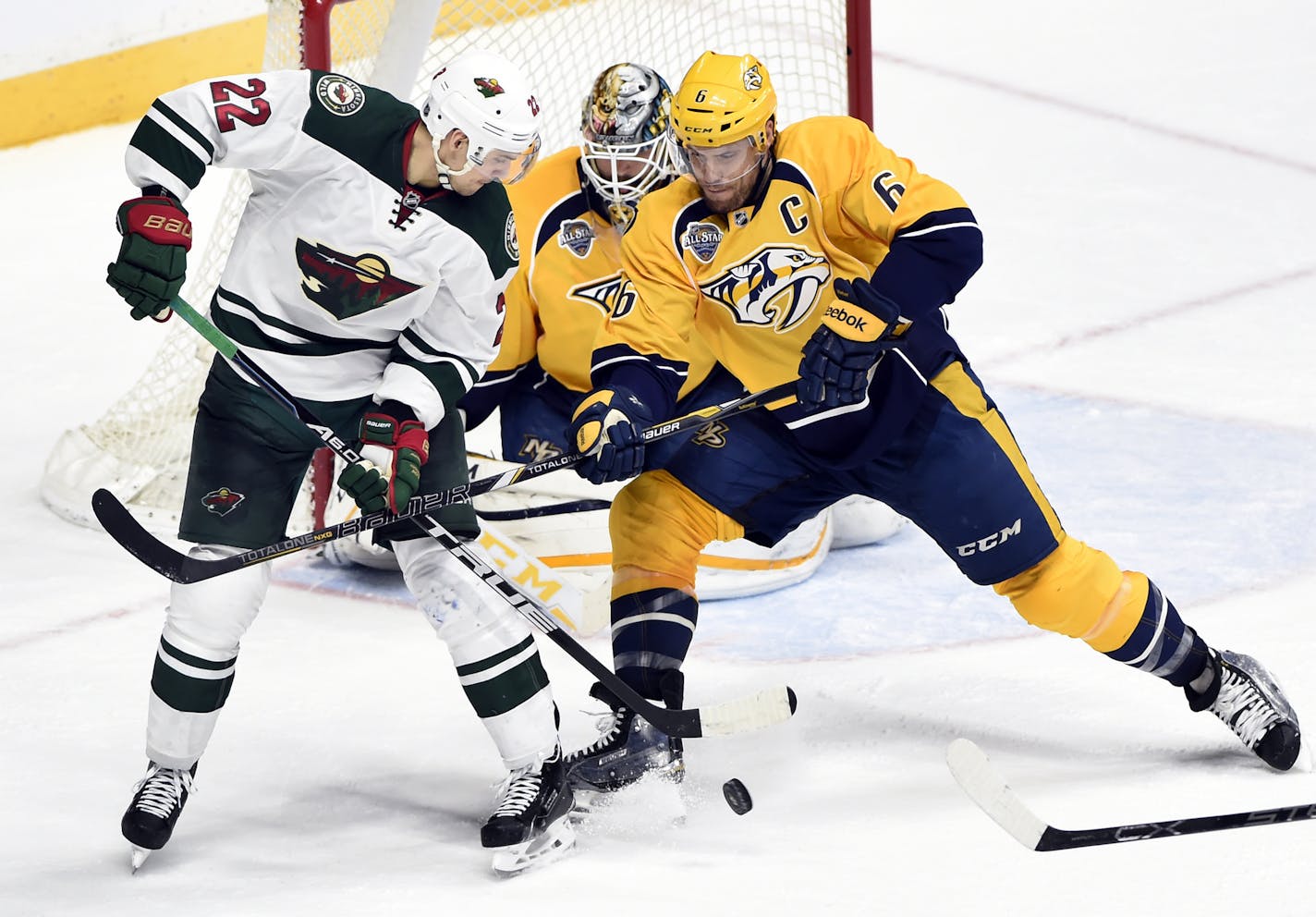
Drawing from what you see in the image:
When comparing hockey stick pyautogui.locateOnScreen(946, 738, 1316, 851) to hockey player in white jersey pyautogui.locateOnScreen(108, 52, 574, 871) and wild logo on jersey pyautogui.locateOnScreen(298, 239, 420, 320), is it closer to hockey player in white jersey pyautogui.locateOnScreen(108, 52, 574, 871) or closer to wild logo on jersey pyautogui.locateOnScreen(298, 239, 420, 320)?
hockey player in white jersey pyautogui.locateOnScreen(108, 52, 574, 871)

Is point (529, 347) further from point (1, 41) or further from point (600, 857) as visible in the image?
point (1, 41)

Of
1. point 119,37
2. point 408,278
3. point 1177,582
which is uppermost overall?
point 408,278

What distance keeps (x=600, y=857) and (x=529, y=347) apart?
4.20 ft

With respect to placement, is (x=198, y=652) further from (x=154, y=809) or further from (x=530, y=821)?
(x=530, y=821)

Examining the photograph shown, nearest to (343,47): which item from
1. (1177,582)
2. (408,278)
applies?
(408,278)

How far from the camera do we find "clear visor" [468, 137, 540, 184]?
2469 millimetres

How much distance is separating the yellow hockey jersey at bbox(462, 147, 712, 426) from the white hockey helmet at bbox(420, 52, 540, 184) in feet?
3.36

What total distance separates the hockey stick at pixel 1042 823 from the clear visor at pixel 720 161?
891 millimetres

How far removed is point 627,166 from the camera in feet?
11.2

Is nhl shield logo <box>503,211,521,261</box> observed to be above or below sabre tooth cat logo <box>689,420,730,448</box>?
above

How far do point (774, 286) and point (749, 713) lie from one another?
2.10ft

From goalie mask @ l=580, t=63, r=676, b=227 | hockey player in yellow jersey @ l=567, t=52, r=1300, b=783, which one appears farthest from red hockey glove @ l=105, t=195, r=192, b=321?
goalie mask @ l=580, t=63, r=676, b=227

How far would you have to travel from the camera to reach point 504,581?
263cm

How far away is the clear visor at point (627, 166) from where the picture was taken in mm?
3375
